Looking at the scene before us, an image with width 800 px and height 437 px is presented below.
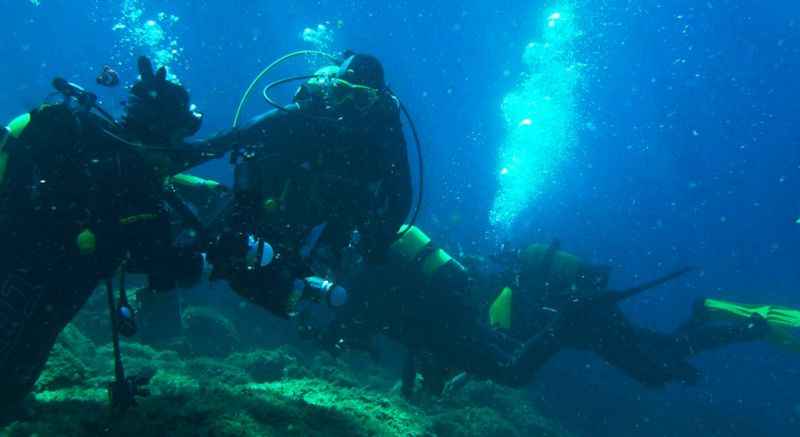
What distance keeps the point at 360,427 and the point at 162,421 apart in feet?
4.21

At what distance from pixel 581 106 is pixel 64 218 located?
62122 mm

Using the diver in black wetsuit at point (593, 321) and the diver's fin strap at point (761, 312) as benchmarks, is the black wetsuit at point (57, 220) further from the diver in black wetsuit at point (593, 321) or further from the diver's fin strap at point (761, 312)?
the diver's fin strap at point (761, 312)

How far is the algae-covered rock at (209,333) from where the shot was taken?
330 inches

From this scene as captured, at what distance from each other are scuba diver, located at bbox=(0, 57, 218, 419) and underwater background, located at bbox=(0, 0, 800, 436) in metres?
15.4

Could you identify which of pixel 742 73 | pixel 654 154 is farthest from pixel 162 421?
pixel 654 154

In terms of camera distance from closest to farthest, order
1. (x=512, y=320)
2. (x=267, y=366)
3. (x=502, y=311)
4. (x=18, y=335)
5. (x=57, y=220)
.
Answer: (x=18, y=335)
(x=57, y=220)
(x=267, y=366)
(x=502, y=311)
(x=512, y=320)

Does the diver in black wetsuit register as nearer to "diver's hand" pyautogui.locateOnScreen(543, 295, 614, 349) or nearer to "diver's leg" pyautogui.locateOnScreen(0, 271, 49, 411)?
"diver's hand" pyautogui.locateOnScreen(543, 295, 614, 349)

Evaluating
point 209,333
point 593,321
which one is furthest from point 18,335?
point 593,321

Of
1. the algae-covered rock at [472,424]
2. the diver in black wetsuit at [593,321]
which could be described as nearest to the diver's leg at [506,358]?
the diver in black wetsuit at [593,321]

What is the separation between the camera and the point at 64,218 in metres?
2.99

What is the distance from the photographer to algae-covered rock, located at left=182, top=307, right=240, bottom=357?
8391mm

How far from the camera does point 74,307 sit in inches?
126

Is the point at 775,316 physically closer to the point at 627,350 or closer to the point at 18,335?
the point at 627,350

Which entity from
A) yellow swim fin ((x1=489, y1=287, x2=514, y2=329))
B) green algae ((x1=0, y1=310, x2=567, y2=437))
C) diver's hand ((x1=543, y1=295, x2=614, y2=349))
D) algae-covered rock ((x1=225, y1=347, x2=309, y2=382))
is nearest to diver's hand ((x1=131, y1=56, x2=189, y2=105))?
green algae ((x1=0, y1=310, x2=567, y2=437))
